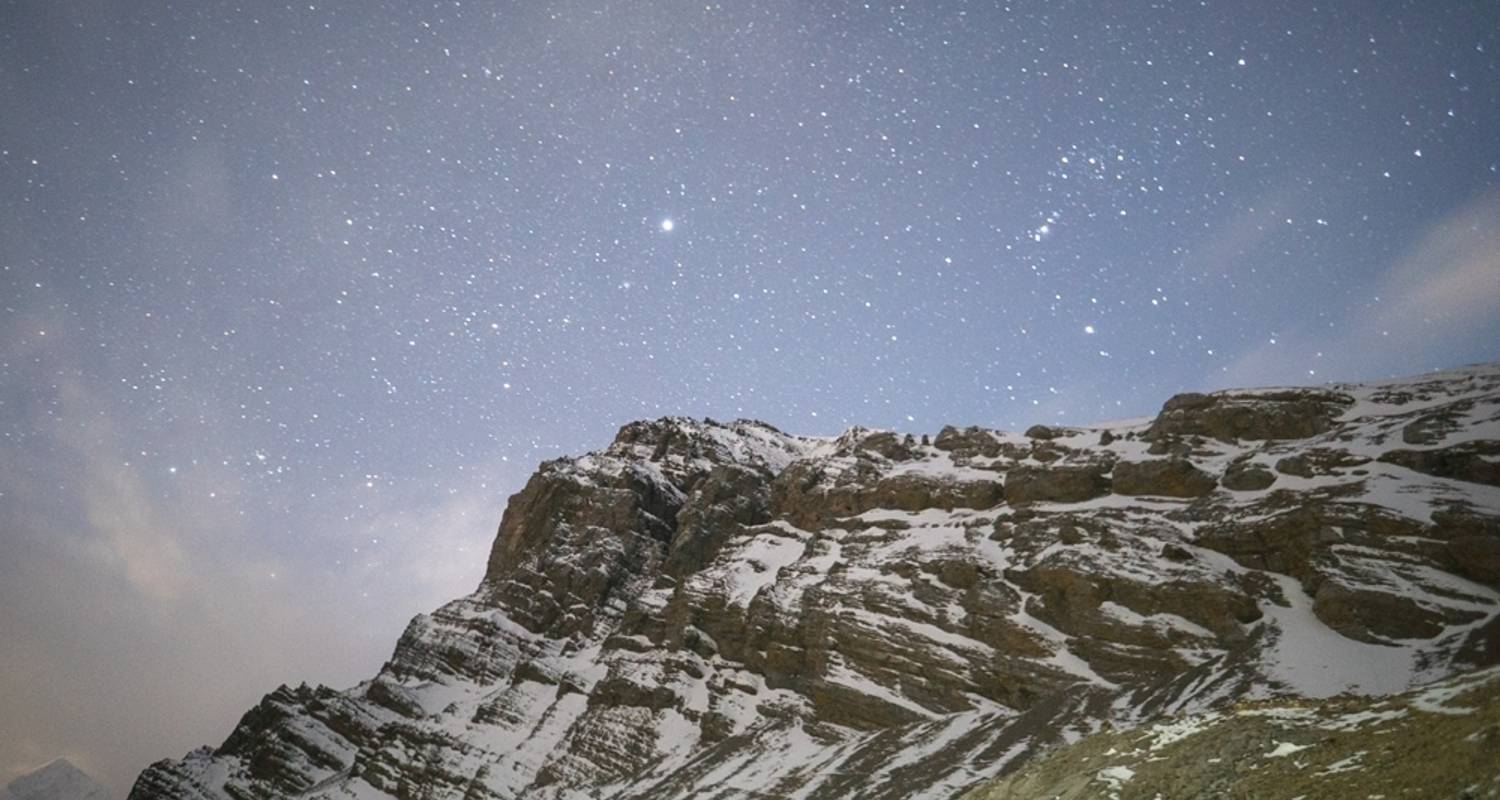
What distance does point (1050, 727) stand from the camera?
61188mm

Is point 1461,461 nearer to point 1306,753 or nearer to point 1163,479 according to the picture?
point 1163,479

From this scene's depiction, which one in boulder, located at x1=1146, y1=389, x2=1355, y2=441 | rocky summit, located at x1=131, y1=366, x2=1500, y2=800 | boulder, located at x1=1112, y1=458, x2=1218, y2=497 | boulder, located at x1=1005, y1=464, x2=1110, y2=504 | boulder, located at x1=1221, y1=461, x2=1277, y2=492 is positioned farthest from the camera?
boulder, located at x1=1005, y1=464, x2=1110, y2=504

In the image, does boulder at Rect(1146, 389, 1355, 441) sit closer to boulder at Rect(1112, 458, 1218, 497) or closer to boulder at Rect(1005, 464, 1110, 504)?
boulder at Rect(1112, 458, 1218, 497)

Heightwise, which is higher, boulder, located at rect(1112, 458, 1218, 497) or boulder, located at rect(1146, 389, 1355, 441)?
boulder, located at rect(1146, 389, 1355, 441)

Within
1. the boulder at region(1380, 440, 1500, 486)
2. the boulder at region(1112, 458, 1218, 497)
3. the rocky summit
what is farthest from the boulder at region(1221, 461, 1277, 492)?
the boulder at region(1380, 440, 1500, 486)

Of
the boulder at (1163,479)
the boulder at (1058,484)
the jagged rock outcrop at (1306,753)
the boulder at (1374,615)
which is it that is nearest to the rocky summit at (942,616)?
the boulder at (1374,615)

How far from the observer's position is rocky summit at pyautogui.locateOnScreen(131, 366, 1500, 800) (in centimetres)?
6291

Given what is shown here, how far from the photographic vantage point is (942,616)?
270 feet

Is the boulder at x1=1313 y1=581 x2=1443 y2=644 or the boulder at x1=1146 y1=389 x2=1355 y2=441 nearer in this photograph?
the boulder at x1=1313 y1=581 x2=1443 y2=644

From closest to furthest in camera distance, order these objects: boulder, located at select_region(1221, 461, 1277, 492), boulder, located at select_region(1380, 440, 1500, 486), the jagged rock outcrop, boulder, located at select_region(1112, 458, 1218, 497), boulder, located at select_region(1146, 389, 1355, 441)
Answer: the jagged rock outcrop
boulder, located at select_region(1380, 440, 1500, 486)
boulder, located at select_region(1221, 461, 1277, 492)
boulder, located at select_region(1112, 458, 1218, 497)
boulder, located at select_region(1146, 389, 1355, 441)

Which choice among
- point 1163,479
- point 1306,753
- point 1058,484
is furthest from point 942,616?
point 1306,753

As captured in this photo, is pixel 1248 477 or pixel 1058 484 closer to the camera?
pixel 1248 477

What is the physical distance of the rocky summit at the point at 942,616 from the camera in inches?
2477

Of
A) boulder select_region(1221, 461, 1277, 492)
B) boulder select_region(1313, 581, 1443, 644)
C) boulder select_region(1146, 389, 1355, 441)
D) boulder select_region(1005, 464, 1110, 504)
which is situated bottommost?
boulder select_region(1313, 581, 1443, 644)
